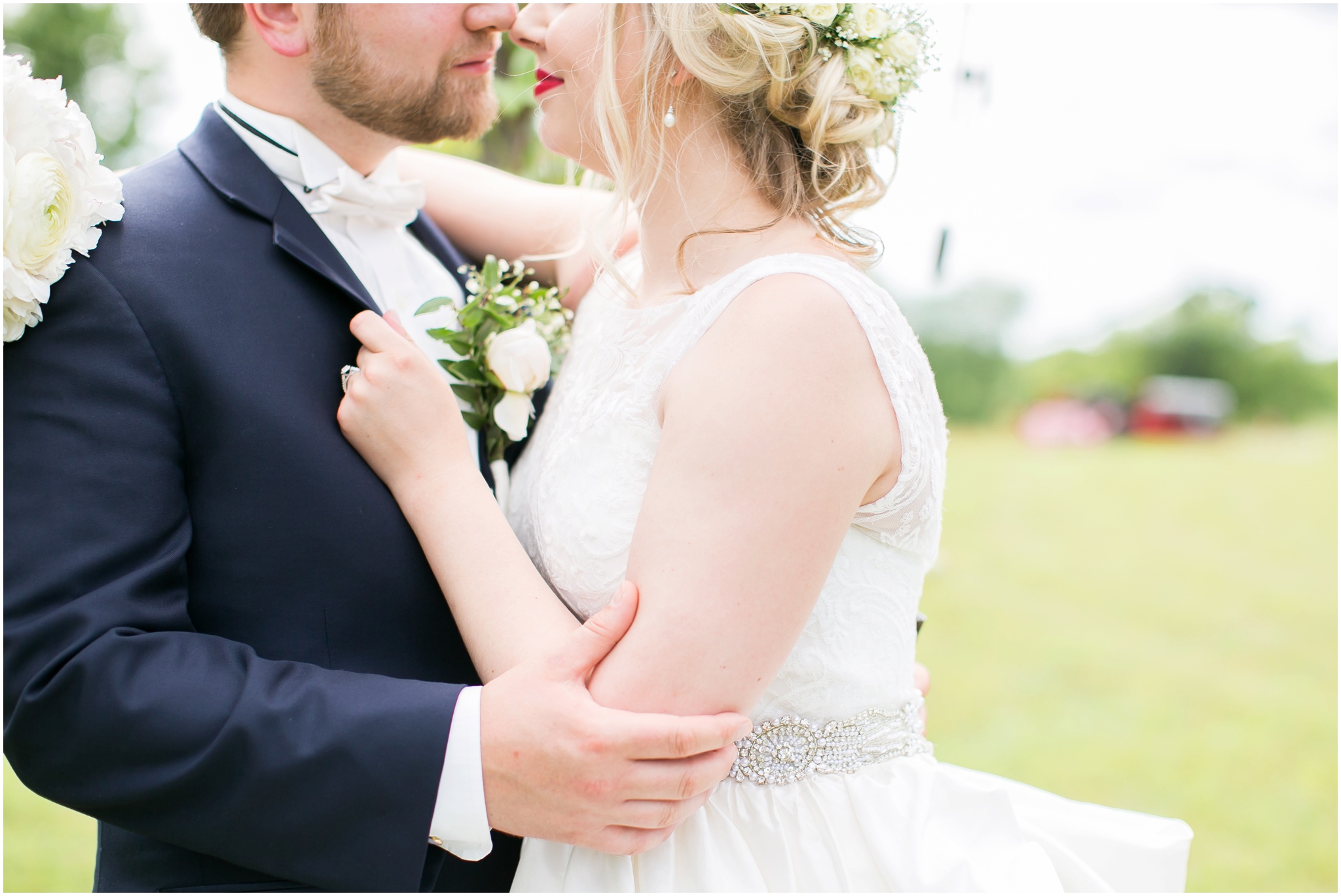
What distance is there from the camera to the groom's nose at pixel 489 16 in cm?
227

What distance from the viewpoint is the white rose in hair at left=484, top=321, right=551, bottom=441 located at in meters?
2.03

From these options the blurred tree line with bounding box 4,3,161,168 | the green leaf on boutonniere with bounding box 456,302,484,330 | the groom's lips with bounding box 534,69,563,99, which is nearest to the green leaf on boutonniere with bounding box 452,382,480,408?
the green leaf on boutonniere with bounding box 456,302,484,330

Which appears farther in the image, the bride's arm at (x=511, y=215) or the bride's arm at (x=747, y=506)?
the bride's arm at (x=511, y=215)

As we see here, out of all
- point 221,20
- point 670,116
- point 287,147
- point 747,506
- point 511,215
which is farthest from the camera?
point 511,215

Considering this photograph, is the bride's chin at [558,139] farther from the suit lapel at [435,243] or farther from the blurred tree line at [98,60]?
the blurred tree line at [98,60]

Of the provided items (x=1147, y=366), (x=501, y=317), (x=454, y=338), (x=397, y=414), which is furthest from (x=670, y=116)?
(x=1147, y=366)

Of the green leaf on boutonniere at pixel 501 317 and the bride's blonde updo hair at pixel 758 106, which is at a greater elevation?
the bride's blonde updo hair at pixel 758 106

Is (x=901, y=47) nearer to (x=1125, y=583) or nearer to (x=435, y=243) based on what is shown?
(x=435, y=243)

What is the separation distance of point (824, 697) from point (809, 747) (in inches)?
4.3

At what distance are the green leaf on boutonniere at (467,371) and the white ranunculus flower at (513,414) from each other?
0.08 m

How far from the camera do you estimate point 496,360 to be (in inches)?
80.4

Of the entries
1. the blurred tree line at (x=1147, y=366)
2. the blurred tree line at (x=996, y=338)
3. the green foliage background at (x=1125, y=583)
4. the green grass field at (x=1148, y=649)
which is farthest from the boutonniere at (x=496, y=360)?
the blurred tree line at (x=1147, y=366)

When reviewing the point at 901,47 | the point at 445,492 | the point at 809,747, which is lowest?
the point at 809,747

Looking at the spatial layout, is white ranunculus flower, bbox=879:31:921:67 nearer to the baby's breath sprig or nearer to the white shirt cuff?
the baby's breath sprig
